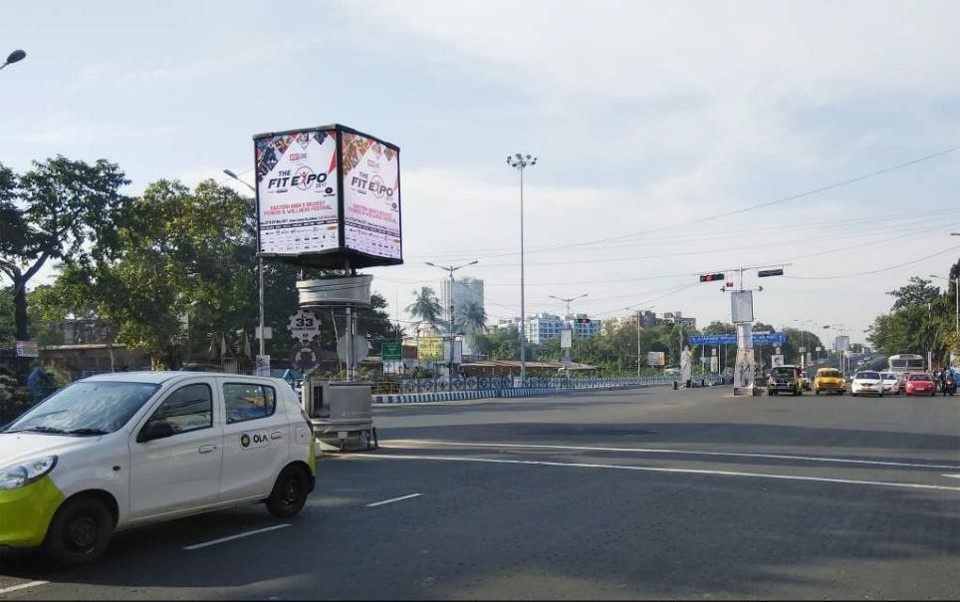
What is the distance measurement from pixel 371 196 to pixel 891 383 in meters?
43.0

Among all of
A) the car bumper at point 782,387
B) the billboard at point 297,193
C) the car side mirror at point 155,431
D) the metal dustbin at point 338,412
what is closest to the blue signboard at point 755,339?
the car bumper at point 782,387

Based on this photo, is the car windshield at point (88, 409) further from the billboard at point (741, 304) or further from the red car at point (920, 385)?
the red car at point (920, 385)

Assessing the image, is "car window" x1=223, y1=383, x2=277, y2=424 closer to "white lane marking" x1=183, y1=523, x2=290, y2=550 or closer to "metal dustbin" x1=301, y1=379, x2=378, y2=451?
"white lane marking" x1=183, y1=523, x2=290, y2=550

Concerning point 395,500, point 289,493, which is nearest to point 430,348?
point 395,500

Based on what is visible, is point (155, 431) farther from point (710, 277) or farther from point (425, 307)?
point (425, 307)

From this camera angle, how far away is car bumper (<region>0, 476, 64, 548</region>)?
6.84 metres

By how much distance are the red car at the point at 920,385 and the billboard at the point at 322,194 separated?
41.8 m

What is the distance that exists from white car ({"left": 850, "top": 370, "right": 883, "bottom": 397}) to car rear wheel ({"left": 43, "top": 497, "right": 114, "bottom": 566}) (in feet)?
163

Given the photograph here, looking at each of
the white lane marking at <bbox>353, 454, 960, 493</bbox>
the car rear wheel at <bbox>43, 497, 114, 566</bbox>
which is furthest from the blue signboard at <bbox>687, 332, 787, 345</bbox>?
the car rear wheel at <bbox>43, 497, 114, 566</bbox>

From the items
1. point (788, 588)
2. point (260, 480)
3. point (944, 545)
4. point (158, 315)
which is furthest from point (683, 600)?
point (158, 315)

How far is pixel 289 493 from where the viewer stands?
9.64 meters

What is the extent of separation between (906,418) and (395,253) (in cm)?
1818

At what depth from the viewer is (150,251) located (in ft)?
157

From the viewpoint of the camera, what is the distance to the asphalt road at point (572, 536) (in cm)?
659
